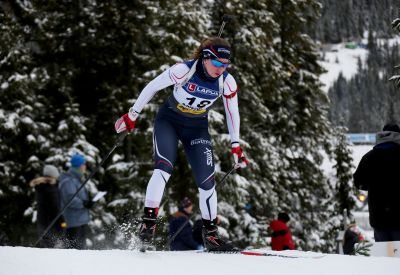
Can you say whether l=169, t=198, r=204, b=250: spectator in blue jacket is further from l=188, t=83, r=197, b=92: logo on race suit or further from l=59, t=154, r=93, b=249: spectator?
l=188, t=83, r=197, b=92: logo on race suit

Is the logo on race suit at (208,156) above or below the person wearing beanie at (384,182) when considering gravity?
above

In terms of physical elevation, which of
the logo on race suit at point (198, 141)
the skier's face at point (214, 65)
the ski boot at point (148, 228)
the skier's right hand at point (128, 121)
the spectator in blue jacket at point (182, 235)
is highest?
the skier's face at point (214, 65)

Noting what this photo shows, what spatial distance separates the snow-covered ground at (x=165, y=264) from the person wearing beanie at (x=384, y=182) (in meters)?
1.10

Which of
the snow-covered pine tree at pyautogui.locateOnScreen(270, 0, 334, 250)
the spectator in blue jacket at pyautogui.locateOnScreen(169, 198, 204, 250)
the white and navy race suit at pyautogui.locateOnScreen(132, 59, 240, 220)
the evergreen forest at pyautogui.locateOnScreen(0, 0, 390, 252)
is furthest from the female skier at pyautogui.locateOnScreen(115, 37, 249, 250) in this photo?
the snow-covered pine tree at pyautogui.locateOnScreen(270, 0, 334, 250)

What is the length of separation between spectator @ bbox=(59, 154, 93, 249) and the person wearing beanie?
13.3 ft

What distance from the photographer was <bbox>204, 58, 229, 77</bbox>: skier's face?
5789 millimetres

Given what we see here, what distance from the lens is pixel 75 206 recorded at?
8352 mm

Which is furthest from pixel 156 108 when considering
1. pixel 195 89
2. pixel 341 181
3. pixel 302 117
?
pixel 341 181

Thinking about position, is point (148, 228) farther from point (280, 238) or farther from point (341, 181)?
point (341, 181)

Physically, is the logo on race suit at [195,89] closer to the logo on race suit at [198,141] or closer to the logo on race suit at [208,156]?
the logo on race suit at [198,141]

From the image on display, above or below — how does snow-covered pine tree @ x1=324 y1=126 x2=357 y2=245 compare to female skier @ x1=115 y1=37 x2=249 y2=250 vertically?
below

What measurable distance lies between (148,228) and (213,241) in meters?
0.76

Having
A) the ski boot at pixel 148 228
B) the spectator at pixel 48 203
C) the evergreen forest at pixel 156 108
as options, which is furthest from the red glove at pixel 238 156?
the evergreen forest at pixel 156 108

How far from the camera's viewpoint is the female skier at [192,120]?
5.81m
